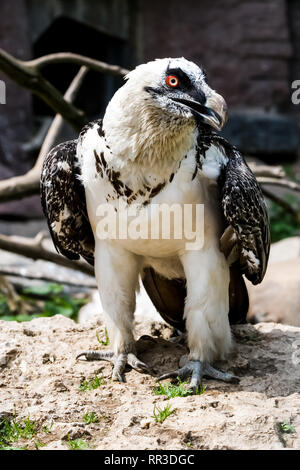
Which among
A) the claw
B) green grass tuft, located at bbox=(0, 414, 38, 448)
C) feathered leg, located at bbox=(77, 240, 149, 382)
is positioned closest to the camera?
green grass tuft, located at bbox=(0, 414, 38, 448)

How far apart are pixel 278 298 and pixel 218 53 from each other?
6.93 m

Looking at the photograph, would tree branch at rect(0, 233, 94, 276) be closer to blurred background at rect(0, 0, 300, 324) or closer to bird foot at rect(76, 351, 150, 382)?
bird foot at rect(76, 351, 150, 382)

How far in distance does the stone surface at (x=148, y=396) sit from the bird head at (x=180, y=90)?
1411 millimetres

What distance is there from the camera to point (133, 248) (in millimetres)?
3803

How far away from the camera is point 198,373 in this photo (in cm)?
375

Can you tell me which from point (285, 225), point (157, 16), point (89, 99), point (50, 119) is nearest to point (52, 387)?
point (285, 225)

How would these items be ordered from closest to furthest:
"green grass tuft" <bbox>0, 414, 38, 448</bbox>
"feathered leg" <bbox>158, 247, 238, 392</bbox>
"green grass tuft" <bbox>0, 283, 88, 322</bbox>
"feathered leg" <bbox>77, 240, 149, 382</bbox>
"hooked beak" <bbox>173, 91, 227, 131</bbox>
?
"green grass tuft" <bbox>0, 414, 38, 448</bbox> < "hooked beak" <bbox>173, 91, 227, 131</bbox> < "feathered leg" <bbox>158, 247, 238, 392</bbox> < "feathered leg" <bbox>77, 240, 149, 382</bbox> < "green grass tuft" <bbox>0, 283, 88, 322</bbox>

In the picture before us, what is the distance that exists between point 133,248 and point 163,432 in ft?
3.70

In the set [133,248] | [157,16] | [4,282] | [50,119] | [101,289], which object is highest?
[157,16]

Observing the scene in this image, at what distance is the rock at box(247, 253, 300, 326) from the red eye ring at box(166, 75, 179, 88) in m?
3.52

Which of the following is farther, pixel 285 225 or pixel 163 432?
pixel 285 225

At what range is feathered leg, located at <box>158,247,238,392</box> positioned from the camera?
374cm

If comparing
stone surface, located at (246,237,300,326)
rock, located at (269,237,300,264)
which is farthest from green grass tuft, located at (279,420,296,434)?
rock, located at (269,237,300,264)

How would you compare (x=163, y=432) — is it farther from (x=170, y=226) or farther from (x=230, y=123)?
(x=230, y=123)
